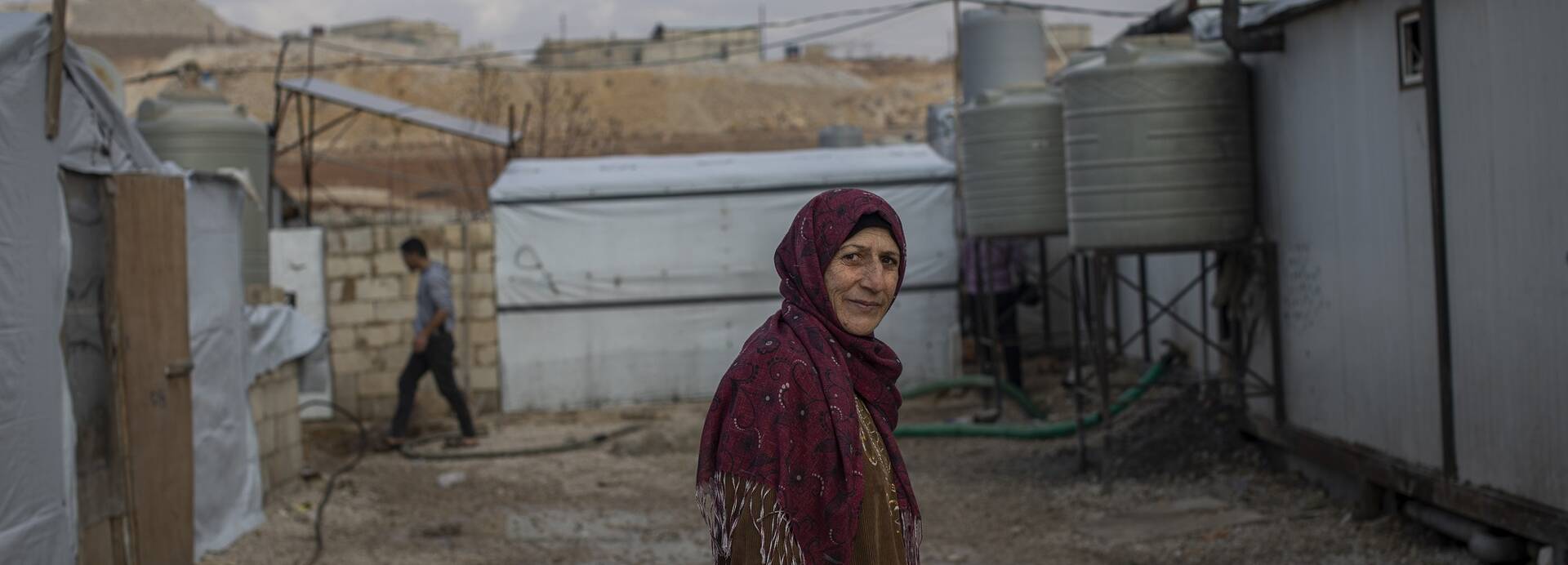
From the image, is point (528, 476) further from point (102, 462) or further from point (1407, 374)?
point (1407, 374)

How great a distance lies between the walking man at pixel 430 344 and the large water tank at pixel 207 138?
1.73 m

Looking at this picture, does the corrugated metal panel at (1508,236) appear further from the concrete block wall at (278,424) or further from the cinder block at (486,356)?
the cinder block at (486,356)

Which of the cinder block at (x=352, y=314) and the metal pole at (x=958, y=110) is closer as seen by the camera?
the metal pole at (x=958, y=110)

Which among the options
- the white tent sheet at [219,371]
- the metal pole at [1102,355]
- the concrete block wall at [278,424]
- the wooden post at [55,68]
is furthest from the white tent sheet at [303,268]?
the wooden post at [55,68]

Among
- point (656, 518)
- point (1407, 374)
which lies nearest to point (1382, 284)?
point (1407, 374)

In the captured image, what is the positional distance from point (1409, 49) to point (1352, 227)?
1.00 metres

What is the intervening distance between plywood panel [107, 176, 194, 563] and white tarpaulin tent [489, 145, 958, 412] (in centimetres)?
683

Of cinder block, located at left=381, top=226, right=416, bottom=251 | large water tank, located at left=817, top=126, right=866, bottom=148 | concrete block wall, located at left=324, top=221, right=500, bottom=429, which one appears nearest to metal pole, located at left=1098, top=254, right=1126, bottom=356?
concrete block wall, located at left=324, top=221, right=500, bottom=429

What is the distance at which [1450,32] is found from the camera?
5.52 metres

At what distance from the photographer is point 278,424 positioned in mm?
8461

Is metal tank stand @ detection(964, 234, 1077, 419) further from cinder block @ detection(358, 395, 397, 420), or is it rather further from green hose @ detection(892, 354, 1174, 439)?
cinder block @ detection(358, 395, 397, 420)

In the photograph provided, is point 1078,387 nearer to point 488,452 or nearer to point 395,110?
point 488,452

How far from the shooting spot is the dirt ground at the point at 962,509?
6.69 metres

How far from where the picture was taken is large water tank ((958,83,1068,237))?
9734 mm
